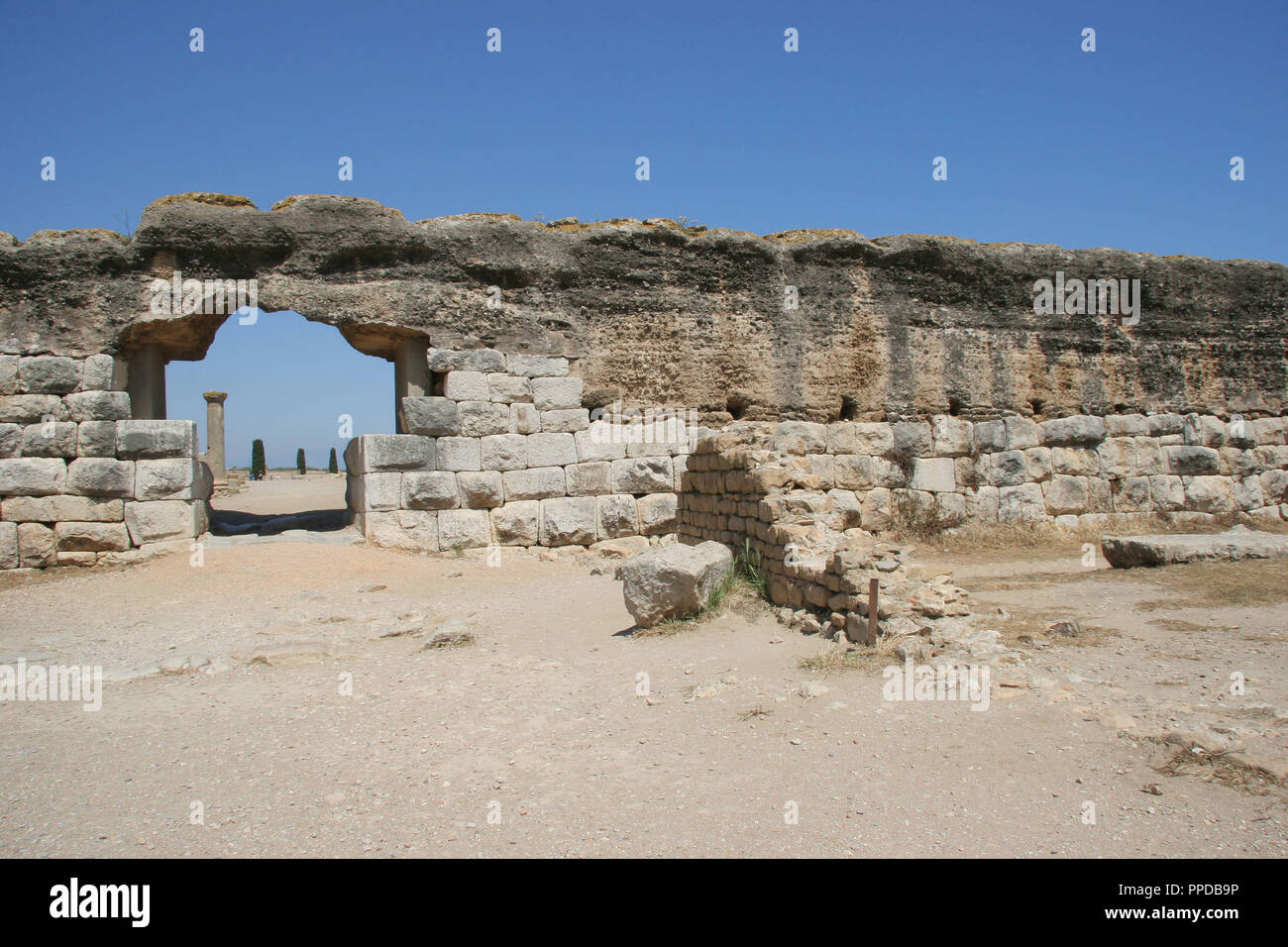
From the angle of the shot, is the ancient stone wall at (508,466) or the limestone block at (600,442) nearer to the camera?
the ancient stone wall at (508,466)

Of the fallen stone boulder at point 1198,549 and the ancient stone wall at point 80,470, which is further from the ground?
the ancient stone wall at point 80,470

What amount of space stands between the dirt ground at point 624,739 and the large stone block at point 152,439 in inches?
81.6

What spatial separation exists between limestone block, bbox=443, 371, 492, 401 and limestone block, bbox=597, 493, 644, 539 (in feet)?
5.89

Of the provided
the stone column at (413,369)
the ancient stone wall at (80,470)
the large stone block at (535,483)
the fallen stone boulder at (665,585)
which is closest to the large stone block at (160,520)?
the ancient stone wall at (80,470)

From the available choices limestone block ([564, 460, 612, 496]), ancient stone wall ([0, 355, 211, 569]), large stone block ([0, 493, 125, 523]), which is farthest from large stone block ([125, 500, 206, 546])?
limestone block ([564, 460, 612, 496])

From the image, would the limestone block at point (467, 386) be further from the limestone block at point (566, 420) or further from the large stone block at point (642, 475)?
the large stone block at point (642, 475)

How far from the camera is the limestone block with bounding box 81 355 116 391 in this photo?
8570mm

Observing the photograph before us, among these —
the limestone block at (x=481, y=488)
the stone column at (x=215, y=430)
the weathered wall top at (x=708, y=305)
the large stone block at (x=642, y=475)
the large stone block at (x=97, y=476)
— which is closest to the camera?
the large stone block at (x=97, y=476)

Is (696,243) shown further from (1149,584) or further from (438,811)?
(438,811)

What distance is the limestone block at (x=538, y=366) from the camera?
961 cm

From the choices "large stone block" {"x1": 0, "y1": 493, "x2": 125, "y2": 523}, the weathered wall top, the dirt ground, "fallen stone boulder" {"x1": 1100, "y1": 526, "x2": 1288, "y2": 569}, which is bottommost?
the dirt ground

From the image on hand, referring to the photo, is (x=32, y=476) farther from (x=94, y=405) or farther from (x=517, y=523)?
(x=517, y=523)

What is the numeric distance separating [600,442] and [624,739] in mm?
5982

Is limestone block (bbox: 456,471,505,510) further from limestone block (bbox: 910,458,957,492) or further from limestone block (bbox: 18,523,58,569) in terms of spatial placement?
limestone block (bbox: 910,458,957,492)
